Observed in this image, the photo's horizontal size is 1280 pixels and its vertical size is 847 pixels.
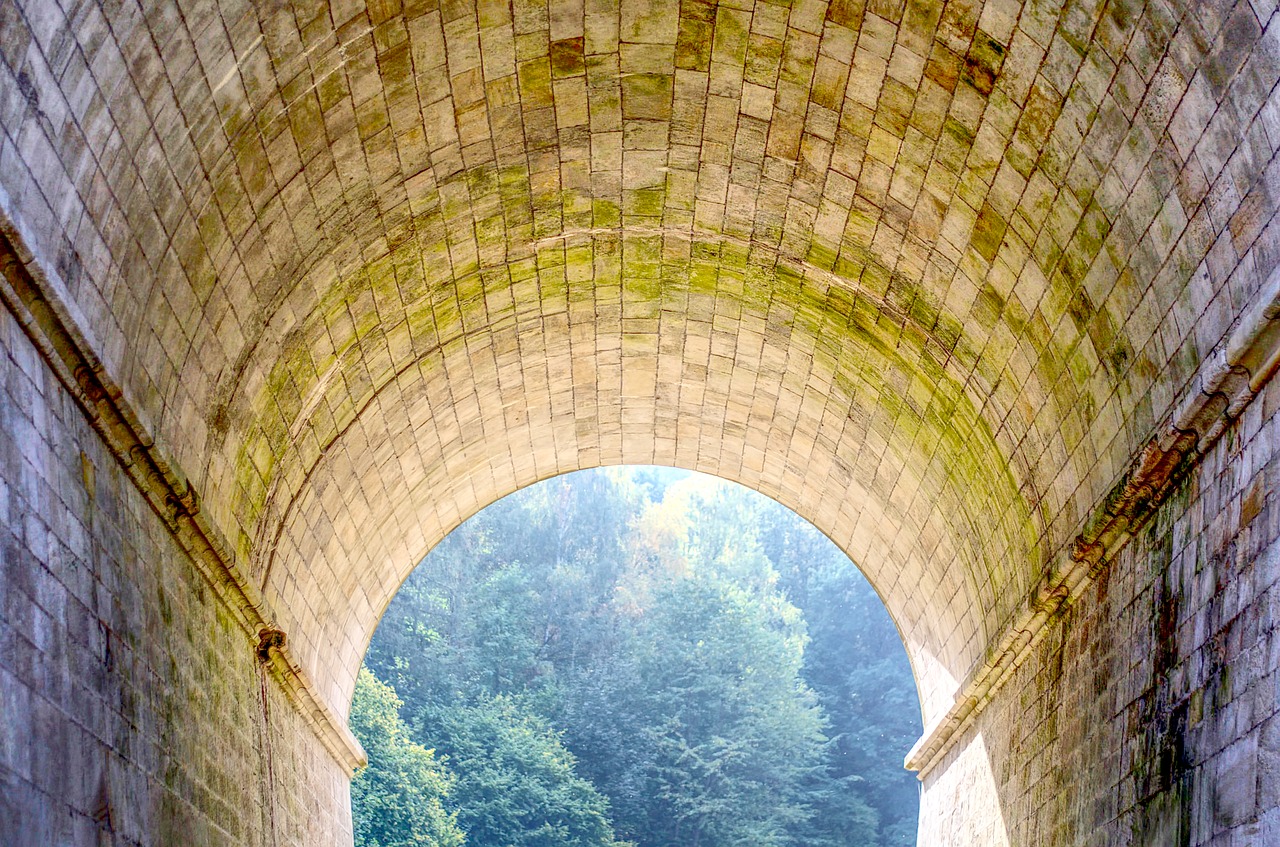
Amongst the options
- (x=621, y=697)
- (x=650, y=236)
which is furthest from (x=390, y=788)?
(x=650, y=236)

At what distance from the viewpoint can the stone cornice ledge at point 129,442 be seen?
212 inches

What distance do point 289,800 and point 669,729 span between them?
29.4 m

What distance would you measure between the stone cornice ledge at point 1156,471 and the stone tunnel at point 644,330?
1.3 inches

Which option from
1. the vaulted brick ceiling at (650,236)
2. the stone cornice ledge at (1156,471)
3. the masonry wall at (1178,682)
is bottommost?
the masonry wall at (1178,682)

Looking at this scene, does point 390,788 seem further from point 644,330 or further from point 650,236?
point 650,236

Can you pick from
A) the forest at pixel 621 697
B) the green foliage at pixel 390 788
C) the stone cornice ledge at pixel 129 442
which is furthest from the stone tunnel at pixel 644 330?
the forest at pixel 621 697

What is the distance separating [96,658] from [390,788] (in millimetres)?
28129

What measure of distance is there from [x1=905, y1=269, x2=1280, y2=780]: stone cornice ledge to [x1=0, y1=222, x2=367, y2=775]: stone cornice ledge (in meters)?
5.01

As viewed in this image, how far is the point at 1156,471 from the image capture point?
740 cm

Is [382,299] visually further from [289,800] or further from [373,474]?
[289,800]

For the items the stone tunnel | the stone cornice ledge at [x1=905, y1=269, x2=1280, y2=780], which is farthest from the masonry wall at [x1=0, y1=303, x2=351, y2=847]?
the stone cornice ledge at [x1=905, y1=269, x2=1280, y2=780]

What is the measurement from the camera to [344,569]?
13711 millimetres

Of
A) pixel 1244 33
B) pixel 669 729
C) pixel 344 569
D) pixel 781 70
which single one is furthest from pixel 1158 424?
pixel 669 729

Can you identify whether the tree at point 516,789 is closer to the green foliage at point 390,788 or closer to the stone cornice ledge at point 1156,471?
the green foliage at point 390,788
